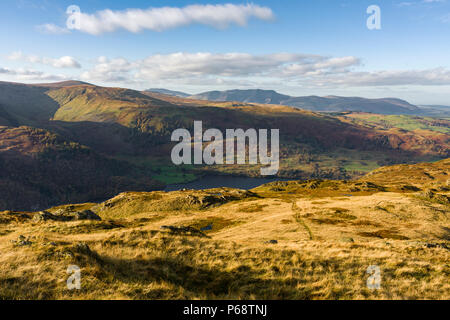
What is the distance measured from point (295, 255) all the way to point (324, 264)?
245cm

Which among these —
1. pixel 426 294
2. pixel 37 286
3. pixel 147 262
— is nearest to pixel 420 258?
pixel 426 294

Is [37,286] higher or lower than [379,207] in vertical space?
higher

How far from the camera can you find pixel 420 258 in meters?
25.6

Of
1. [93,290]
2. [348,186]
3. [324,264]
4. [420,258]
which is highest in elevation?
[93,290]

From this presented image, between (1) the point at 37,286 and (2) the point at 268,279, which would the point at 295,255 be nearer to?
(2) the point at 268,279

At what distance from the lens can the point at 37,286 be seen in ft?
50.3

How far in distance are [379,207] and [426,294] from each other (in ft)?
219

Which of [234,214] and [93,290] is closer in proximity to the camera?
[93,290]

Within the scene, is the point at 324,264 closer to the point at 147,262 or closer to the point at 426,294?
the point at 426,294
